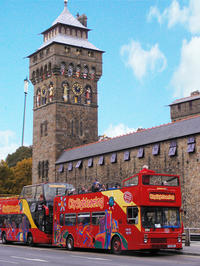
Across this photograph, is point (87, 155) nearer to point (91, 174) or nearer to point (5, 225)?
point (91, 174)

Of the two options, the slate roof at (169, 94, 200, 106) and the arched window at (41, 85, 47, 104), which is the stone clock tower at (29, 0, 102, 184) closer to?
the arched window at (41, 85, 47, 104)

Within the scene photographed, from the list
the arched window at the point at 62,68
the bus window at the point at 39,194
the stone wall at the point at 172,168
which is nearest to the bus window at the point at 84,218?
the bus window at the point at 39,194

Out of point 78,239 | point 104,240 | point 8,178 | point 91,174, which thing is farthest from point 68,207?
point 8,178

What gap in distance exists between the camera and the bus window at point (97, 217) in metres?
21.6

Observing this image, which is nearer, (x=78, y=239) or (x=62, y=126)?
(x=78, y=239)

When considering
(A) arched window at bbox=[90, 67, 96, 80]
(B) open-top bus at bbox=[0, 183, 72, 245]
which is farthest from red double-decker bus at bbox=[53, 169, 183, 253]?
(A) arched window at bbox=[90, 67, 96, 80]

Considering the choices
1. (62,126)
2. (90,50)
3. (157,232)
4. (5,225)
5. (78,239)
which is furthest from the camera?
(90,50)

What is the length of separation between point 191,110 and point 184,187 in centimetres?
5469

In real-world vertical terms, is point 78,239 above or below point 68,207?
below

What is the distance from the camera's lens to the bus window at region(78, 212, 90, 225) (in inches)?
890

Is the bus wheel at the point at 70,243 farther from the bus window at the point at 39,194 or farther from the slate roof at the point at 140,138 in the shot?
the slate roof at the point at 140,138

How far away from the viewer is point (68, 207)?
79.2 feet

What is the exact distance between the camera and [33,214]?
27609mm

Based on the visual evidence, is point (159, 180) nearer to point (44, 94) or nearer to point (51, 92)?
point (51, 92)
